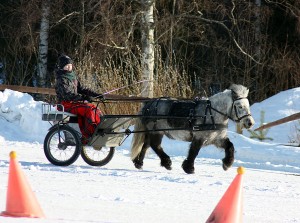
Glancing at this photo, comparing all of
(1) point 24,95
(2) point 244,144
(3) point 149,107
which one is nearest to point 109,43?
(1) point 24,95

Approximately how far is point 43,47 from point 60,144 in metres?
13.2

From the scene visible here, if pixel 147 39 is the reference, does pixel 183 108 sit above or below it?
below

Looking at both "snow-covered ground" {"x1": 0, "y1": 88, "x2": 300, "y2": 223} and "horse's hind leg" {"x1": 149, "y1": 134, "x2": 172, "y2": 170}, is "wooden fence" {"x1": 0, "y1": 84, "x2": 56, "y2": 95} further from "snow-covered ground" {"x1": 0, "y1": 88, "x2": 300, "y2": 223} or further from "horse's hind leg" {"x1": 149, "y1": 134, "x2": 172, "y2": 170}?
"horse's hind leg" {"x1": 149, "y1": 134, "x2": 172, "y2": 170}

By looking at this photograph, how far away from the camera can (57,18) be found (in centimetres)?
2334

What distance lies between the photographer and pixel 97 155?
512 inches

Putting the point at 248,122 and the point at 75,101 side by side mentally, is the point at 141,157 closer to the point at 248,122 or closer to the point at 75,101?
the point at 75,101

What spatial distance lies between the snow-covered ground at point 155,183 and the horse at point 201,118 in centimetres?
38

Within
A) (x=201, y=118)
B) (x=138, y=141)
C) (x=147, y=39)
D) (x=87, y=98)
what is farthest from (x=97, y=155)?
(x=147, y=39)

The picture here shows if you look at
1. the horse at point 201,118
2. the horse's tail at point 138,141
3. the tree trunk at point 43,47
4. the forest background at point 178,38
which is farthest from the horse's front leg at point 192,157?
the tree trunk at point 43,47

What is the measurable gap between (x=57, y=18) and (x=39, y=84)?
2.76m

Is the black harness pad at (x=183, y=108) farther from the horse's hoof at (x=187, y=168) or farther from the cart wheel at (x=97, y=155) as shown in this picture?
the cart wheel at (x=97, y=155)

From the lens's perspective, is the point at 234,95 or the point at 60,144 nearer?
the point at 234,95

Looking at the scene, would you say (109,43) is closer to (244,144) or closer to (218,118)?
(244,144)

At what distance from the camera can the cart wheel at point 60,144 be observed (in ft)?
39.2
